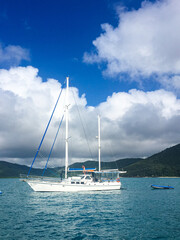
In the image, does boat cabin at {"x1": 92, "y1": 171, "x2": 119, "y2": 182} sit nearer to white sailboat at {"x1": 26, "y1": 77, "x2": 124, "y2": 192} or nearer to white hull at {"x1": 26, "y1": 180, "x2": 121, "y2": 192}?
white sailboat at {"x1": 26, "y1": 77, "x2": 124, "y2": 192}

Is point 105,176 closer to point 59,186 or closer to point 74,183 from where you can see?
point 74,183

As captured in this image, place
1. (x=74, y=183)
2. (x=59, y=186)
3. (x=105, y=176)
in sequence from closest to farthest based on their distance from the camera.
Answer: (x=59, y=186), (x=74, y=183), (x=105, y=176)

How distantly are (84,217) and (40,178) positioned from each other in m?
26.7

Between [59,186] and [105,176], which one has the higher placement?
[105,176]


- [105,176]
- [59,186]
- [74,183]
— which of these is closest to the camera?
[59,186]

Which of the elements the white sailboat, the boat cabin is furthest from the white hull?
the boat cabin

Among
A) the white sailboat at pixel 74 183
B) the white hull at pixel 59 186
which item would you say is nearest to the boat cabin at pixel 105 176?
the white sailboat at pixel 74 183

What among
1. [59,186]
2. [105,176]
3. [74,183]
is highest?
[105,176]

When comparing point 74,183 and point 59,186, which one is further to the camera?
point 74,183

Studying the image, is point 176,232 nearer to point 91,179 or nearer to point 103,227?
point 103,227

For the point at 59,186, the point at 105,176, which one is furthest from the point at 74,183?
the point at 105,176

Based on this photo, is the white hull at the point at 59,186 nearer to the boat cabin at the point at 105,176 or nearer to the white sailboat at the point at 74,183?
the white sailboat at the point at 74,183

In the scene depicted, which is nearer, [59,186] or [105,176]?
[59,186]

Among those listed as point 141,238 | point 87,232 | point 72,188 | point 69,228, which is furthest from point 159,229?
point 72,188
